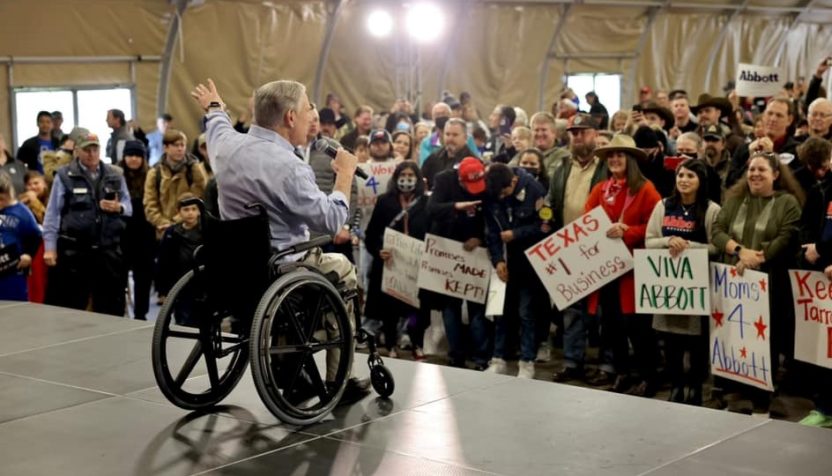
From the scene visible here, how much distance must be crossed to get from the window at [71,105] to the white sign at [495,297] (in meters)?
8.61

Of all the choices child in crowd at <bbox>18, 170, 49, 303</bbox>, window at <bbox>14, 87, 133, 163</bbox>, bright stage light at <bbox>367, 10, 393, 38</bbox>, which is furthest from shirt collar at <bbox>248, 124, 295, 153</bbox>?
bright stage light at <bbox>367, 10, 393, 38</bbox>

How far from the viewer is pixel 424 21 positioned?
17391 mm

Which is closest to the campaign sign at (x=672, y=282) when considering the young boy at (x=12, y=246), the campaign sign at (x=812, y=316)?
the campaign sign at (x=812, y=316)

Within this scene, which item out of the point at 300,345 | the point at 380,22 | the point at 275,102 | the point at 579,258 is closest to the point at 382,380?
the point at 300,345

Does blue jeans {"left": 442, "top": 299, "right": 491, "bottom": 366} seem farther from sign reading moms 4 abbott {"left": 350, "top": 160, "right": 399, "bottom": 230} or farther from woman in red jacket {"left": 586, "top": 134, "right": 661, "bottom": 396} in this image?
sign reading moms 4 abbott {"left": 350, "top": 160, "right": 399, "bottom": 230}

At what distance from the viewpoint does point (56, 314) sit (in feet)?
24.7

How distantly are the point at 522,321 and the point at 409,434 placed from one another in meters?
3.58

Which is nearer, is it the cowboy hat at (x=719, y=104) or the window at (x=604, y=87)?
the cowboy hat at (x=719, y=104)

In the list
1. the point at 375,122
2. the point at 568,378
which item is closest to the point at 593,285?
the point at 568,378

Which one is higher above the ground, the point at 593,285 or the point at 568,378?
the point at 593,285

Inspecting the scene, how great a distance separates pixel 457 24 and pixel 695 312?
13.6 metres

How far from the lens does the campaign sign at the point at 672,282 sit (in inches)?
283

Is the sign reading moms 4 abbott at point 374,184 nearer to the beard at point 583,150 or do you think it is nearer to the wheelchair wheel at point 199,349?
the beard at point 583,150

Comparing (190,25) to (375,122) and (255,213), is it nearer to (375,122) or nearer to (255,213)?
(375,122)
